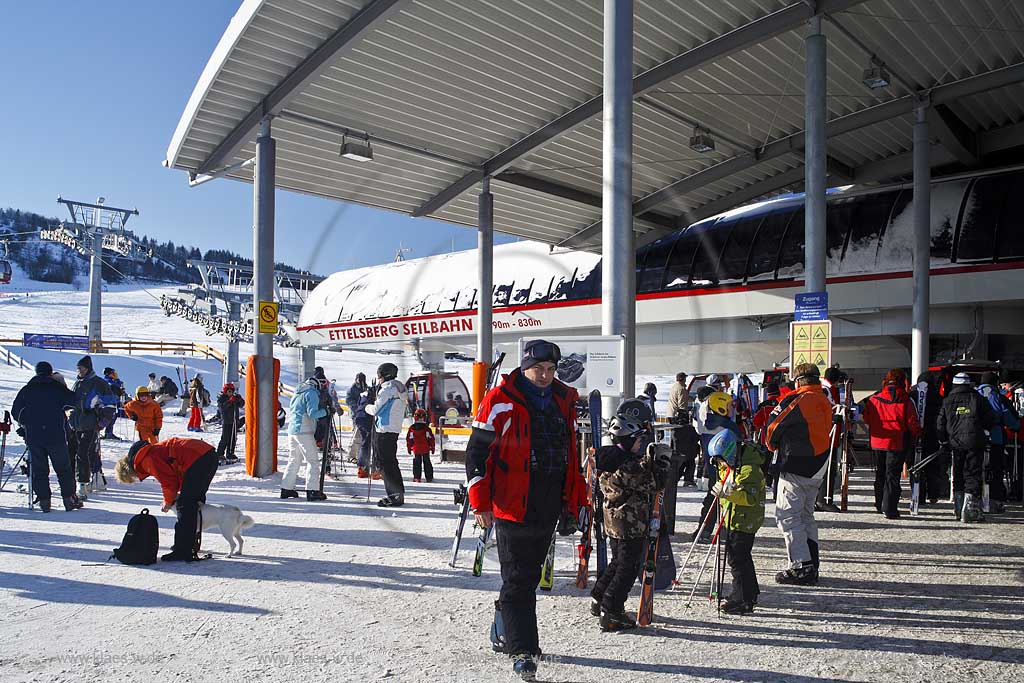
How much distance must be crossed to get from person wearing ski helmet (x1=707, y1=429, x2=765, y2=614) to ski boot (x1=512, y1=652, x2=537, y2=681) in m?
1.85

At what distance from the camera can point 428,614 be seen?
5.20m

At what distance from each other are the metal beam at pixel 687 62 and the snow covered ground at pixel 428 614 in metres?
7.46

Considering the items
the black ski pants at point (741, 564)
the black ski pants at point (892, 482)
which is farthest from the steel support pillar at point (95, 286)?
the black ski pants at point (741, 564)

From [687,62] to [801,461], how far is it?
851cm

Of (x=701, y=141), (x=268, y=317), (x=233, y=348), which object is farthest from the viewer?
(x=233, y=348)

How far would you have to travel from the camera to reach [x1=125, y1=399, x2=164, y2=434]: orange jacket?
39.1 ft

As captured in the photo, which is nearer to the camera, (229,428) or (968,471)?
(968,471)

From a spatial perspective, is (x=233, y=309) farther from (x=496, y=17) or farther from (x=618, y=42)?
(x=618, y=42)

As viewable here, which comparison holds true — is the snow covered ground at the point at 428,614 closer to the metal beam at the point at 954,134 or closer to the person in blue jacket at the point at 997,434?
the person in blue jacket at the point at 997,434

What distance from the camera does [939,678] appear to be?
158 inches

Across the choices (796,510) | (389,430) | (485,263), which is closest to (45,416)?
(389,430)

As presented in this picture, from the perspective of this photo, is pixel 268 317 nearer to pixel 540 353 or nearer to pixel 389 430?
pixel 389 430

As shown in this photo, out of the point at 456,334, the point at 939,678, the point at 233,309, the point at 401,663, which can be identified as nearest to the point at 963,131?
the point at 456,334

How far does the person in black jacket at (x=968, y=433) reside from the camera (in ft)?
28.3
